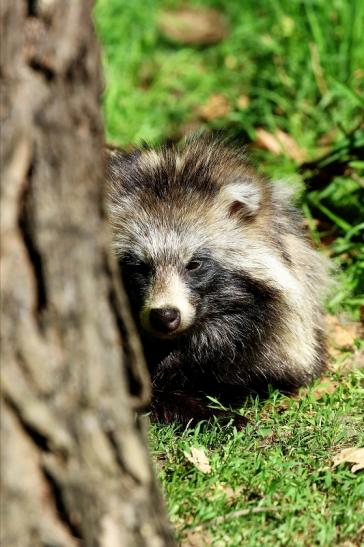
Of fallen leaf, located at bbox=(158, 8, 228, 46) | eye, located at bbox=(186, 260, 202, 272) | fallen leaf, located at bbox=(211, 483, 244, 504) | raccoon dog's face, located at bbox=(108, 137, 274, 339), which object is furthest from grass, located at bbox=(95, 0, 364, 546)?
eye, located at bbox=(186, 260, 202, 272)

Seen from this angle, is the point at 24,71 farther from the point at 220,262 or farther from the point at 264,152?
the point at 264,152

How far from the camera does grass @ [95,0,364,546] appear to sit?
3.50 meters

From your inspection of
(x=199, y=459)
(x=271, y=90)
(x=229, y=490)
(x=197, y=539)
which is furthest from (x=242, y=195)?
(x=271, y=90)

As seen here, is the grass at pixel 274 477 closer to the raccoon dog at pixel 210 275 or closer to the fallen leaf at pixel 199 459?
the fallen leaf at pixel 199 459

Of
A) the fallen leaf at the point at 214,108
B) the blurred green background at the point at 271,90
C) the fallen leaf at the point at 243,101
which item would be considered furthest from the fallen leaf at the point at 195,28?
the fallen leaf at the point at 243,101

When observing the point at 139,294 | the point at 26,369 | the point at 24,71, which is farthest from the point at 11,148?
the point at 139,294

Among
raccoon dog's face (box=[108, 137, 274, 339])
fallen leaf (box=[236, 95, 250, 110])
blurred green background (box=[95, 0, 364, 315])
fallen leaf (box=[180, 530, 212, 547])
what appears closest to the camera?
fallen leaf (box=[180, 530, 212, 547])

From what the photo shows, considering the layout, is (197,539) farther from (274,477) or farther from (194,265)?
(194,265)

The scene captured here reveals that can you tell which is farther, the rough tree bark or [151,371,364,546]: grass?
[151,371,364,546]: grass

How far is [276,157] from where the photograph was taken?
6.70m

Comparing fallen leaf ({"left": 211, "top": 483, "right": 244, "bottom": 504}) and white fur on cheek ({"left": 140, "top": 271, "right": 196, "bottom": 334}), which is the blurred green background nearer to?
white fur on cheek ({"left": 140, "top": 271, "right": 196, "bottom": 334})

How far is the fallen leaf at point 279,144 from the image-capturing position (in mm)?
6832

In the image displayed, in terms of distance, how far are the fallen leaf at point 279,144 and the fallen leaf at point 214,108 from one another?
2.85 ft

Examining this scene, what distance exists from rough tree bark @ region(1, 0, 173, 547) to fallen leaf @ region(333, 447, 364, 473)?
1379mm
